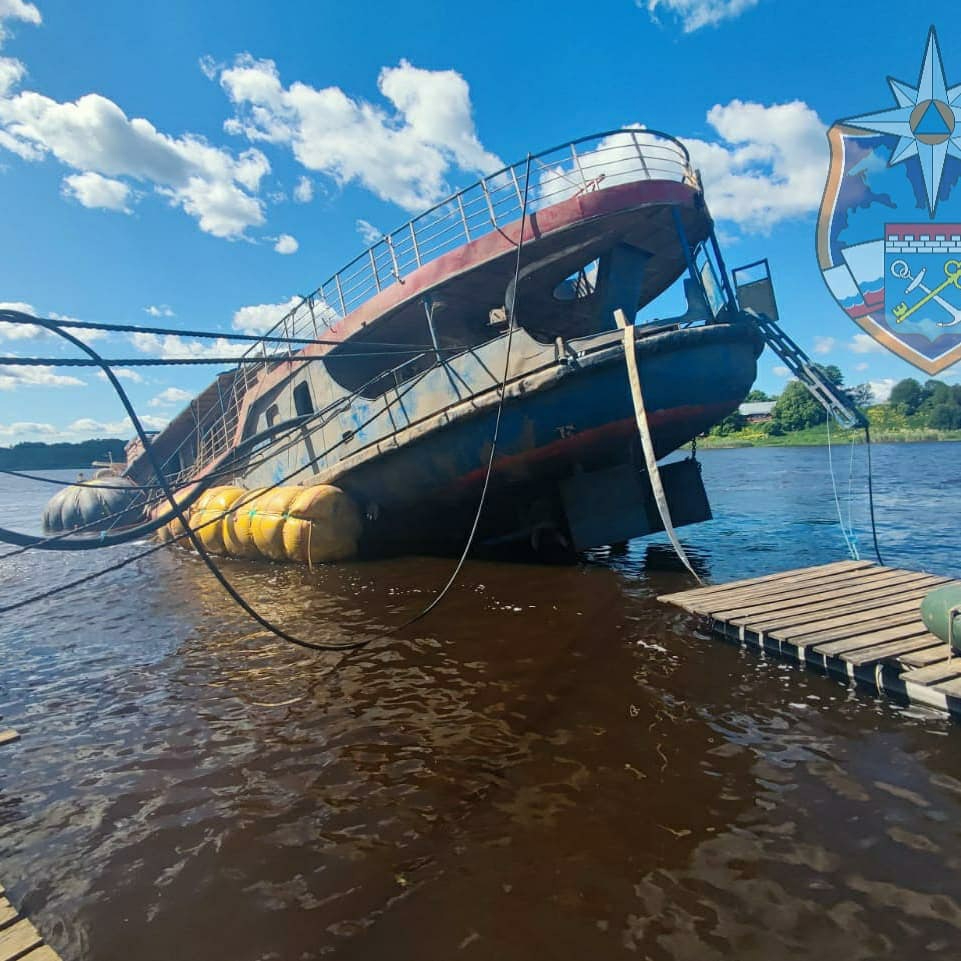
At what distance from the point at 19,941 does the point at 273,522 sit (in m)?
9.01

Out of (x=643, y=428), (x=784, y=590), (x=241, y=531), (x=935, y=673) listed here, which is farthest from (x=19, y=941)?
(x=241, y=531)

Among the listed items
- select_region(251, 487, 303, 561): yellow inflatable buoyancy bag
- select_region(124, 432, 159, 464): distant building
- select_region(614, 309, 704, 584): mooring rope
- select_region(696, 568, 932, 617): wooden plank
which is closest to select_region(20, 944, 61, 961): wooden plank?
select_region(696, 568, 932, 617): wooden plank

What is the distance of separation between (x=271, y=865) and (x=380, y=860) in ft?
1.90

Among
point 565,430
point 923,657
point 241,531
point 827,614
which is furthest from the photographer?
point 241,531

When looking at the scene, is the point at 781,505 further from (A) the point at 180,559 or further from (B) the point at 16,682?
(B) the point at 16,682

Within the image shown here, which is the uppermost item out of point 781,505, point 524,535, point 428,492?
point 428,492

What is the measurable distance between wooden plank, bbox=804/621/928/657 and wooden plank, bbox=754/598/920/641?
269 mm

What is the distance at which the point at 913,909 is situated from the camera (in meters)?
2.60

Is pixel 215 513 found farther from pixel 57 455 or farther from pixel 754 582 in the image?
pixel 57 455

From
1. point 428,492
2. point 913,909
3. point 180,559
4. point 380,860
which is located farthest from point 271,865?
point 180,559

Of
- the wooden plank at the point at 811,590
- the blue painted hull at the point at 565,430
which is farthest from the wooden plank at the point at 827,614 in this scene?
the blue painted hull at the point at 565,430

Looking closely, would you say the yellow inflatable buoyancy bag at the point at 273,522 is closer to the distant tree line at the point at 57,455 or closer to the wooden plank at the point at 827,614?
the wooden plank at the point at 827,614

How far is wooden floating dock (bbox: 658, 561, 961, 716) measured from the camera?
4.52 metres

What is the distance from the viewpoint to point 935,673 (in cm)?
436
